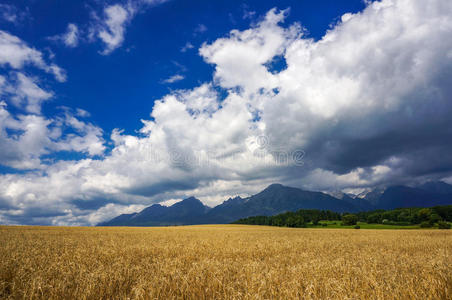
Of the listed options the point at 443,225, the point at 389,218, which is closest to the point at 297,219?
the point at 389,218

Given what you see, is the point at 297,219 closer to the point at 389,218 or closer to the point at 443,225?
the point at 389,218

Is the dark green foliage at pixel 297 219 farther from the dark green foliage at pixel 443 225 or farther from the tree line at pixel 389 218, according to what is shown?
the dark green foliage at pixel 443 225

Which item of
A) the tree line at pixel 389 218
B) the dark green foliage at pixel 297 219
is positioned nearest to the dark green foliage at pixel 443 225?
the tree line at pixel 389 218

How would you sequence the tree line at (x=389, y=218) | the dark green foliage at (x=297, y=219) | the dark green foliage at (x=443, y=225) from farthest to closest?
the dark green foliage at (x=297, y=219) → the tree line at (x=389, y=218) → the dark green foliage at (x=443, y=225)

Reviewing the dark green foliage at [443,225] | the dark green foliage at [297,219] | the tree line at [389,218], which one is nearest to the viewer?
the dark green foliage at [443,225]

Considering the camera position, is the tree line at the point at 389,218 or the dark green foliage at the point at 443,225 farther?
the tree line at the point at 389,218

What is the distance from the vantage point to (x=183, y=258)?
34.4 ft

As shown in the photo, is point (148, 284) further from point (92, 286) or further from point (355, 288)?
point (355, 288)

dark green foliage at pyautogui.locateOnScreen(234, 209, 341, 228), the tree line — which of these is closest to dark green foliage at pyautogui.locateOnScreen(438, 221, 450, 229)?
the tree line

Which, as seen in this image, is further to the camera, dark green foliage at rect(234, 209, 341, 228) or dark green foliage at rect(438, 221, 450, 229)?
dark green foliage at rect(234, 209, 341, 228)

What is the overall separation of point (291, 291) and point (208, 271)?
2.98 metres

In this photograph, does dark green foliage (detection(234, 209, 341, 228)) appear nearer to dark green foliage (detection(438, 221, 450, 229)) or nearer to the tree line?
the tree line

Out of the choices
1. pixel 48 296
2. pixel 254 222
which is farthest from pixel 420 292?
pixel 254 222

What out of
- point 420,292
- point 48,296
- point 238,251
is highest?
point 48,296
